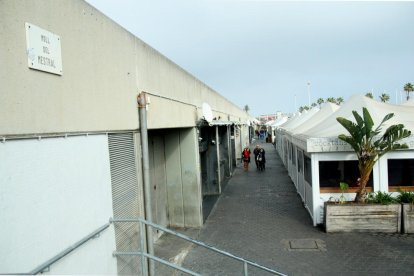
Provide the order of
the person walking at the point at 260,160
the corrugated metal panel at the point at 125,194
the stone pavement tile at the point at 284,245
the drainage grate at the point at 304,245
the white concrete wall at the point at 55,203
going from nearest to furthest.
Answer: the white concrete wall at the point at 55,203
the corrugated metal panel at the point at 125,194
the stone pavement tile at the point at 284,245
the drainage grate at the point at 304,245
the person walking at the point at 260,160

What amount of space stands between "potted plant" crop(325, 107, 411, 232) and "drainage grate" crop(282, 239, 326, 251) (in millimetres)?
854

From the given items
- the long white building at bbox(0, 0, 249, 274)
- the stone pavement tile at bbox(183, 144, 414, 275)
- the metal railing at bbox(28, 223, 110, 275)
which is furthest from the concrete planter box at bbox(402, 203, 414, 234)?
the metal railing at bbox(28, 223, 110, 275)

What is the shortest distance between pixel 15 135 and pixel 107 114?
1.97m

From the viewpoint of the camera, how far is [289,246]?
29.5 feet

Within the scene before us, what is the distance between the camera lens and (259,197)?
1516 centimetres

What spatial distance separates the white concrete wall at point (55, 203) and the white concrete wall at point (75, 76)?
231 millimetres

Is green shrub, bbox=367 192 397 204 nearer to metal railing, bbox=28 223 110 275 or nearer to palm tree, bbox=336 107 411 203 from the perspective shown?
palm tree, bbox=336 107 411 203

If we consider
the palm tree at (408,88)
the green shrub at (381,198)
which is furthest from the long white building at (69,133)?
the palm tree at (408,88)

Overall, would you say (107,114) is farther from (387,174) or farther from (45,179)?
(387,174)

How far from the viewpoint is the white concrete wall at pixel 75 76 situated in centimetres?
320

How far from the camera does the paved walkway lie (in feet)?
25.0

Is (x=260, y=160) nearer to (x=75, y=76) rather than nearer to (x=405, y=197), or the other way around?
(x=405, y=197)

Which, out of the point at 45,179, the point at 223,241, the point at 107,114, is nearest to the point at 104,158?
the point at 107,114

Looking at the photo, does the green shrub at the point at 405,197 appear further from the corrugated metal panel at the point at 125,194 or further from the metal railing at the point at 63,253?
the metal railing at the point at 63,253
